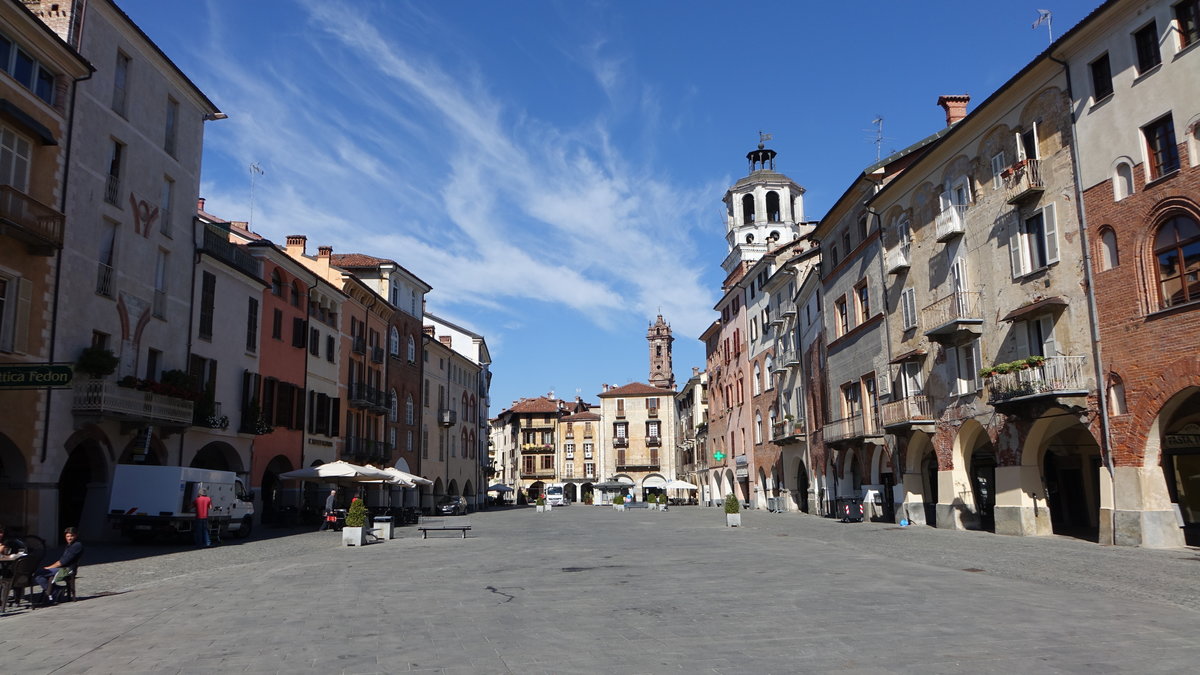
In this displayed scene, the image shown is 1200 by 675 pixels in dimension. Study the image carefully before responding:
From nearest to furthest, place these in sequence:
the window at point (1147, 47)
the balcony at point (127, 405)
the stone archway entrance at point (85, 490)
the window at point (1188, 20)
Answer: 1. the window at point (1188, 20)
2. the window at point (1147, 47)
3. the balcony at point (127, 405)
4. the stone archway entrance at point (85, 490)

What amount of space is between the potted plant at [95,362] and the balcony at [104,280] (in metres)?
2.04

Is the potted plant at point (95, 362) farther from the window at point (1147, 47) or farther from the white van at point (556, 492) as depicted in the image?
the white van at point (556, 492)

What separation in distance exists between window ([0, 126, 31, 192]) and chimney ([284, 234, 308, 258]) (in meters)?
25.9

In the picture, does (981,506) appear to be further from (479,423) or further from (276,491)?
(479,423)

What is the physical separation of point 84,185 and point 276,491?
711 inches

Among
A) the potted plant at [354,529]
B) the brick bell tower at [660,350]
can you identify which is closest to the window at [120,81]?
the potted plant at [354,529]

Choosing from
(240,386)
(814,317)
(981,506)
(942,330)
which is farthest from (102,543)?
(814,317)

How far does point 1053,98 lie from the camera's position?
22953 millimetres

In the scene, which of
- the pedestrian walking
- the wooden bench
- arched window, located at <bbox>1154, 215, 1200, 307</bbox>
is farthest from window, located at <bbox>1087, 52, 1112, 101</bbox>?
the pedestrian walking

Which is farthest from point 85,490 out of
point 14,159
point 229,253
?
point 229,253

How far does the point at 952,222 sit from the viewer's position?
2777 cm

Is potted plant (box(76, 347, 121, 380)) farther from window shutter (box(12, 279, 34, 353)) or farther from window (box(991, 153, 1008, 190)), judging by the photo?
window (box(991, 153, 1008, 190))

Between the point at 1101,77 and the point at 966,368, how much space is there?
9.94 meters

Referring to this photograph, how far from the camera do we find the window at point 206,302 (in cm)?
3186
